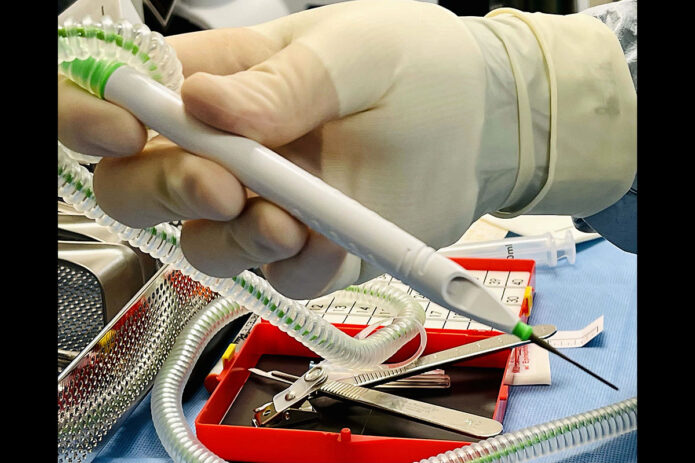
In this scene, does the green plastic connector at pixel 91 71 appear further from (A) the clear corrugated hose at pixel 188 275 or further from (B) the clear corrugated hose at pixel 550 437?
(B) the clear corrugated hose at pixel 550 437

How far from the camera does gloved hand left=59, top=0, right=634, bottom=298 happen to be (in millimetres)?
391

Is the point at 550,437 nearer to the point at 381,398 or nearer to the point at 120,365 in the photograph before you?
the point at 381,398

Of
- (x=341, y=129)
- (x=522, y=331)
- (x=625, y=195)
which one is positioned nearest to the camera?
(x=522, y=331)

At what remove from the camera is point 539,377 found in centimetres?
74

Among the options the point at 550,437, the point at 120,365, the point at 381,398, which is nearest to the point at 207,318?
the point at 120,365

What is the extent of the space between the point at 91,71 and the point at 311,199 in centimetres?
13

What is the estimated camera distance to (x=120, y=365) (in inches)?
27.2

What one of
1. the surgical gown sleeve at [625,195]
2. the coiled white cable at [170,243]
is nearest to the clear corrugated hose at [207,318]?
the coiled white cable at [170,243]

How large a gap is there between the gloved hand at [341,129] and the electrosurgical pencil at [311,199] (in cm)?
1

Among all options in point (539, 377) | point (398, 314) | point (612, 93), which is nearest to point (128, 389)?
point (398, 314)

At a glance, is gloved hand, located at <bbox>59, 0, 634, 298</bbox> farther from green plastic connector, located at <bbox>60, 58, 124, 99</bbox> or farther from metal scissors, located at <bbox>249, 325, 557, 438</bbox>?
metal scissors, located at <bbox>249, 325, 557, 438</bbox>

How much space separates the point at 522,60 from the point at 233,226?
0.84 ft

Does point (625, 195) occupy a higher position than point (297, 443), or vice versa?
point (625, 195)

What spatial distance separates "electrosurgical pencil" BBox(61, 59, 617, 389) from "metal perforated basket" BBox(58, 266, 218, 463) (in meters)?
0.31
